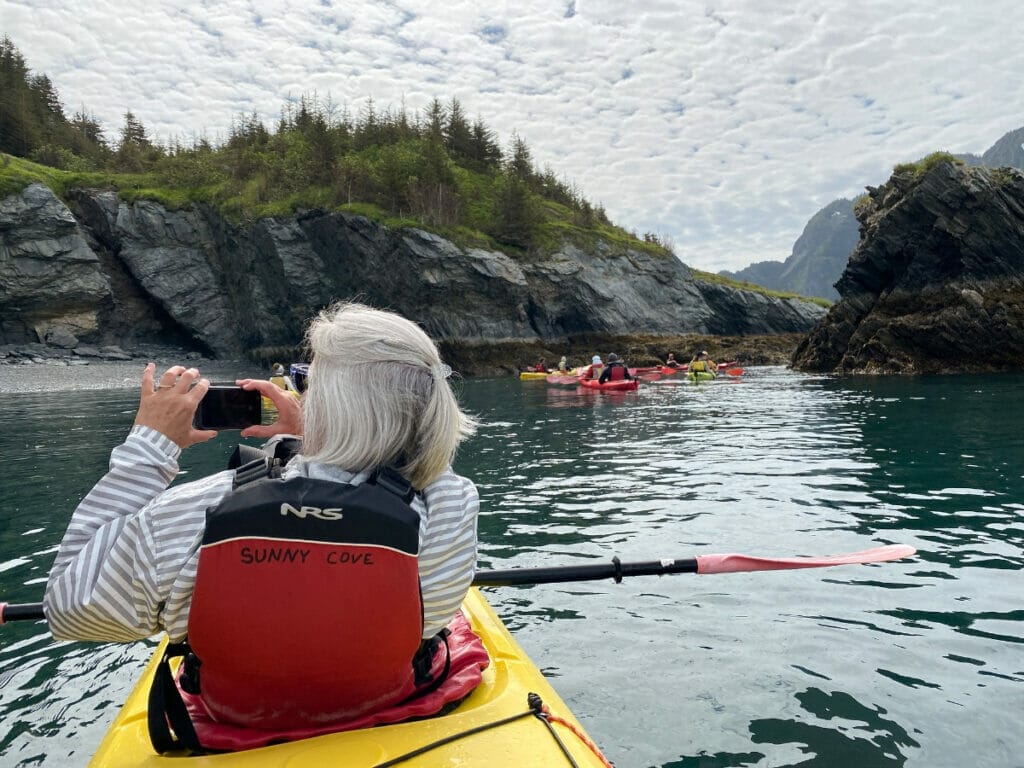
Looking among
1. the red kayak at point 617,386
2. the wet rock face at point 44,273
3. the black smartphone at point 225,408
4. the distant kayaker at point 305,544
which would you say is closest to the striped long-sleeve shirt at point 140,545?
the distant kayaker at point 305,544

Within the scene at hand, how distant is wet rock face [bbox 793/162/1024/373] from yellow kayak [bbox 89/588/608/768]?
101ft

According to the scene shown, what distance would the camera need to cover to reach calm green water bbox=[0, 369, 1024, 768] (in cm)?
353

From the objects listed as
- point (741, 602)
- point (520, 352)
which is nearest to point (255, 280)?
point (520, 352)

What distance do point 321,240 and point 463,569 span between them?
150 ft

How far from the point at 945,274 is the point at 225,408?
33.3m

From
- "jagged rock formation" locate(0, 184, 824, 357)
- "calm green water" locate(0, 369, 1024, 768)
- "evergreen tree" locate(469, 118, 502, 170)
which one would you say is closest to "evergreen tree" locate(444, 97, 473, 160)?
"evergreen tree" locate(469, 118, 502, 170)

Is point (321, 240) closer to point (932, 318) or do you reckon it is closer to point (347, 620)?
point (932, 318)

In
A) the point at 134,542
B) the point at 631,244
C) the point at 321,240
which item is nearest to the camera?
the point at 134,542

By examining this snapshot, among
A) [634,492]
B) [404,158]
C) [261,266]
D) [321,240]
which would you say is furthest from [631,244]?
[634,492]

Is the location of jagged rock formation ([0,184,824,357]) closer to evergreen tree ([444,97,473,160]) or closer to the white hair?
evergreen tree ([444,97,473,160])

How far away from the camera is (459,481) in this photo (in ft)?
7.39

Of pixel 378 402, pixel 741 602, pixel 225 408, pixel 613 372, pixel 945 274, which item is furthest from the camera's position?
pixel 945 274

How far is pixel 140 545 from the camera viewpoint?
6.07 ft

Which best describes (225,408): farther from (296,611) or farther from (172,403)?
(296,611)
